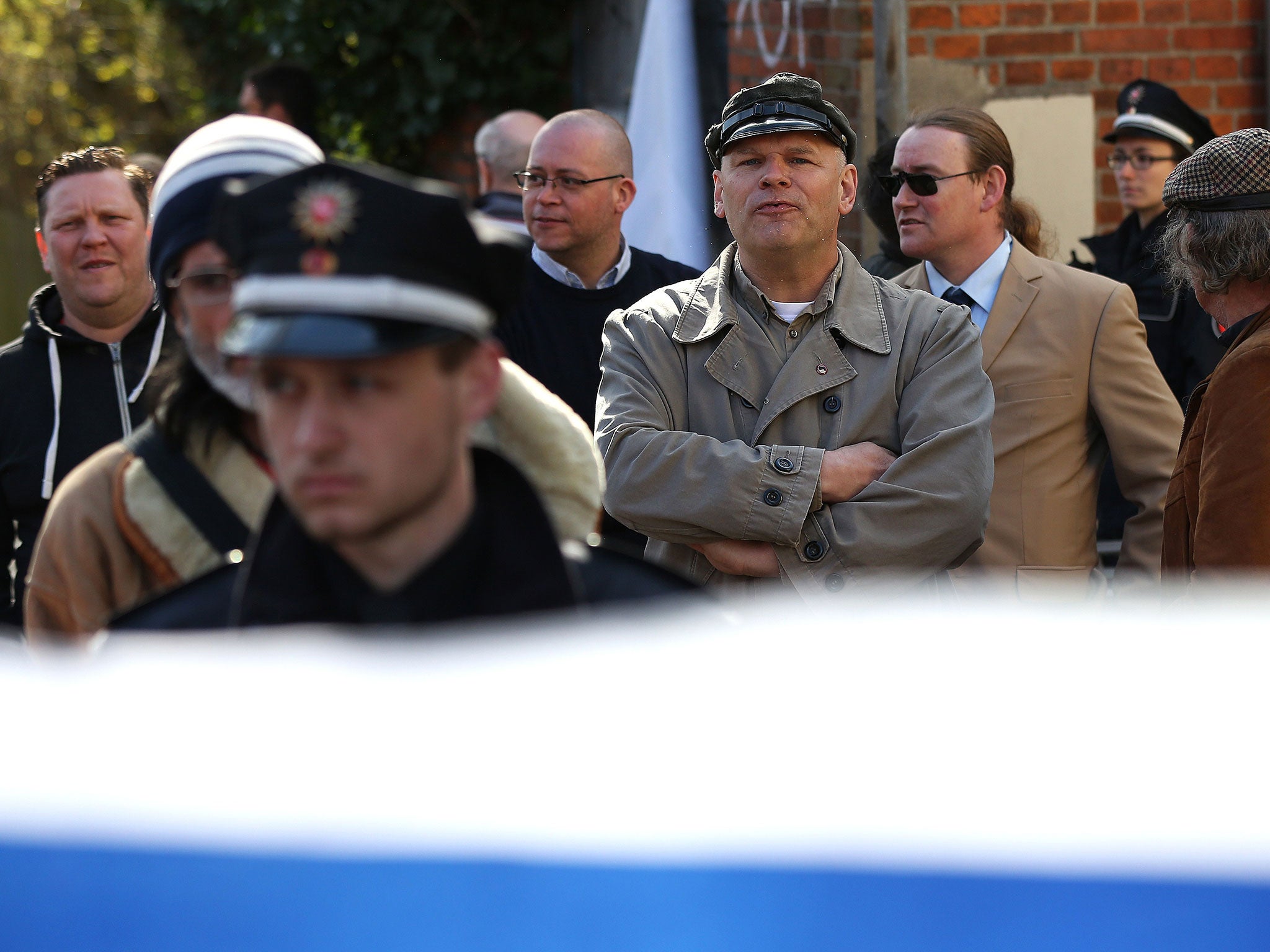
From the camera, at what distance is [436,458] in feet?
3.96

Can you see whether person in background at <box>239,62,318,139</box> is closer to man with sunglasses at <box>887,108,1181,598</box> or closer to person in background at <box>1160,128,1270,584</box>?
man with sunglasses at <box>887,108,1181,598</box>

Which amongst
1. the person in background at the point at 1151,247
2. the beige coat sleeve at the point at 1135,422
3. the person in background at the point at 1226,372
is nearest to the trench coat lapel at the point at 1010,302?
the beige coat sleeve at the point at 1135,422

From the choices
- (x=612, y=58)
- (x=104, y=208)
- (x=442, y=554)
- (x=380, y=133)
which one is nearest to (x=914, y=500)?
(x=442, y=554)

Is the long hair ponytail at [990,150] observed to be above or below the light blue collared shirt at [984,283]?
above

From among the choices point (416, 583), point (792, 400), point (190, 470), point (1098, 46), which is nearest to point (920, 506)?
point (792, 400)

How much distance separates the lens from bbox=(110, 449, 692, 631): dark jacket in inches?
49.2

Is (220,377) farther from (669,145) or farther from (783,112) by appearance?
(669,145)

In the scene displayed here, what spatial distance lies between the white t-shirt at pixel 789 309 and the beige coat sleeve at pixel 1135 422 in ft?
2.64

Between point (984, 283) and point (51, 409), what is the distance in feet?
7.16

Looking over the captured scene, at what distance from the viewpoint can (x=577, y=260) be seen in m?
4.11

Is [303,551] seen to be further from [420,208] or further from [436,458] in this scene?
[420,208]

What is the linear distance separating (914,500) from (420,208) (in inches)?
65.9

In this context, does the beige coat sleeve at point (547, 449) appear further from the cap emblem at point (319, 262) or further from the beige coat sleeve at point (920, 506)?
the beige coat sleeve at point (920, 506)

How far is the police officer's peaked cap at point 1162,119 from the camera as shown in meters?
4.96
